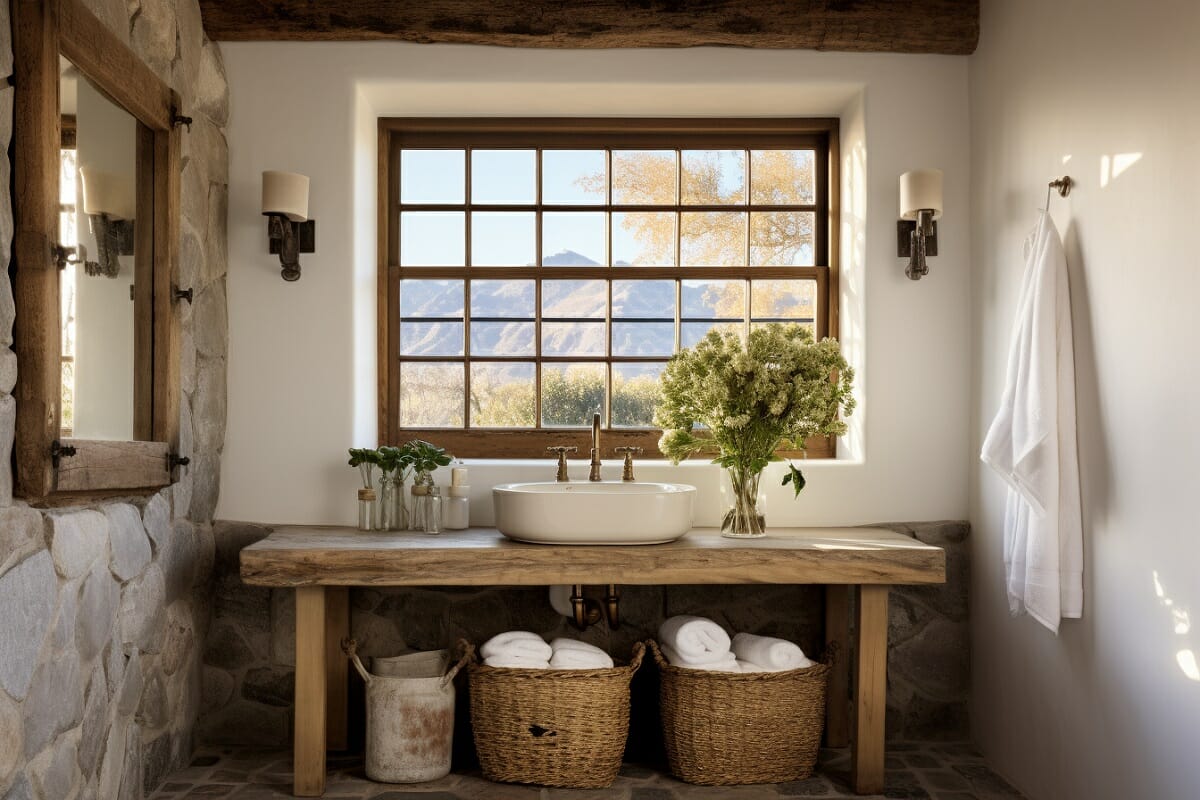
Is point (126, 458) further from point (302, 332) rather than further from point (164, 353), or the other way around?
point (302, 332)

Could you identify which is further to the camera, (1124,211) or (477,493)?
(477,493)

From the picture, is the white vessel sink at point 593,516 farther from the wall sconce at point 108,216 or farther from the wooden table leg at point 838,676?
the wall sconce at point 108,216

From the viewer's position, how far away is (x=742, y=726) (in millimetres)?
2928

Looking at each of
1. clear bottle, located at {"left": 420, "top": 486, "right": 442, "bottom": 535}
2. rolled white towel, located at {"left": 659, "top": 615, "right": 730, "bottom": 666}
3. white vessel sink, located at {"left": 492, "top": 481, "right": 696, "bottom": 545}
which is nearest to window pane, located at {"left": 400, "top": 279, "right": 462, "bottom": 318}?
clear bottle, located at {"left": 420, "top": 486, "right": 442, "bottom": 535}

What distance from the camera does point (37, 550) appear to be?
6.98 feet

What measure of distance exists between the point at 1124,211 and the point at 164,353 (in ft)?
7.99

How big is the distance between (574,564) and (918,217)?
1.54 meters

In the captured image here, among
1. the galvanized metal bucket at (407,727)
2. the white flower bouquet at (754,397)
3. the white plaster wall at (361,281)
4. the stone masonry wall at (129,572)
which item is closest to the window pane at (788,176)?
the white plaster wall at (361,281)

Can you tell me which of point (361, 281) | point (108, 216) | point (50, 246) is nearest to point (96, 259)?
point (108, 216)

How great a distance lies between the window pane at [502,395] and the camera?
11.9 ft

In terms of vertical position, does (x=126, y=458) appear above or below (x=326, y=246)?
below

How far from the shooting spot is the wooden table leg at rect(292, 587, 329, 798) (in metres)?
2.83

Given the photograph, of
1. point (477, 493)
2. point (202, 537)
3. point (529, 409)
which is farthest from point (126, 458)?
point (529, 409)

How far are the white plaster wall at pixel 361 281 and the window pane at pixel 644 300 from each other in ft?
1.96
